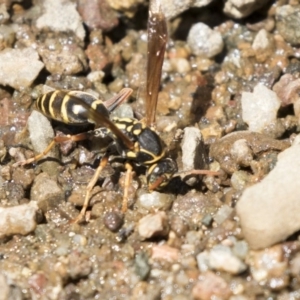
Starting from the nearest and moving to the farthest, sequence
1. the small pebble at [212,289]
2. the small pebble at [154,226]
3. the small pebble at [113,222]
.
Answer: the small pebble at [212,289]
the small pebble at [154,226]
the small pebble at [113,222]

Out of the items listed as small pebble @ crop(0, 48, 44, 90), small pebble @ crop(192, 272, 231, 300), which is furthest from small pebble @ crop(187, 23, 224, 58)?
small pebble @ crop(192, 272, 231, 300)

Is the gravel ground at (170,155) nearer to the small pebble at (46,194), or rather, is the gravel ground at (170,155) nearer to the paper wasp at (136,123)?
the small pebble at (46,194)

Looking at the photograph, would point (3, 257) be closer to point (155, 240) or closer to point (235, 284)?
point (155, 240)

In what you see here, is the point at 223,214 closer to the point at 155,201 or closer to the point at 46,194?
the point at 155,201

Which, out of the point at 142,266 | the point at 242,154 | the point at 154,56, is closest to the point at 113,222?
the point at 142,266

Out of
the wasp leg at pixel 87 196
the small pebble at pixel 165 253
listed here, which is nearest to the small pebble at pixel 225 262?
the small pebble at pixel 165 253

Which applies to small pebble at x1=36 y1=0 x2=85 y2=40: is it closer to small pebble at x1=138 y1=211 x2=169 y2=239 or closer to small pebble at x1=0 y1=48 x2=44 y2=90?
small pebble at x1=0 y1=48 x2=44 y2=90

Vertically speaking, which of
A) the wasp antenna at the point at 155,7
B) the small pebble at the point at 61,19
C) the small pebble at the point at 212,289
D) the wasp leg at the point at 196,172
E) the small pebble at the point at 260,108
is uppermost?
the wasp antenna at the point at 155,7
